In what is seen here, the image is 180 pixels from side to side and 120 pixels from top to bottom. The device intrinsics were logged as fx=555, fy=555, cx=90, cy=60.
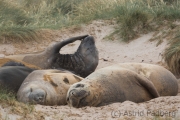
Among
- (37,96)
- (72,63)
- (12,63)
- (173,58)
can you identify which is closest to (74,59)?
(72,63)

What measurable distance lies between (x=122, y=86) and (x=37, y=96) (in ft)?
3.31

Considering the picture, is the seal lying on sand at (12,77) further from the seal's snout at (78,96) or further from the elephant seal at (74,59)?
the elephant seal at (74,59)

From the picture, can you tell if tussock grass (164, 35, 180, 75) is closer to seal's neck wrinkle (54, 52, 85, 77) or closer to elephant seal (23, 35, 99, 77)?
elephant seal (23, 35, 99, 77)

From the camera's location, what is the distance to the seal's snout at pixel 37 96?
6.23 meters

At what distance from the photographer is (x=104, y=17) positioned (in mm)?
12930

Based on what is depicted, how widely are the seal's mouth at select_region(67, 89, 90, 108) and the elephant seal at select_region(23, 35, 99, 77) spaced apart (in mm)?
2812

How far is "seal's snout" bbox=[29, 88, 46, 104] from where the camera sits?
6227mm

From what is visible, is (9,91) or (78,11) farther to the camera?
(78,11)

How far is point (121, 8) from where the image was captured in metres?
→ 12.1

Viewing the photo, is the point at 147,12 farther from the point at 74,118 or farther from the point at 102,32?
the point at 74,118

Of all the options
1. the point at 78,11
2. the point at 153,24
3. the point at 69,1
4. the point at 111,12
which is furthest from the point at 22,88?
the point at 69,1

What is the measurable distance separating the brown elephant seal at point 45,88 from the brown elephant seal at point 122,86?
Result: 0.41 metres

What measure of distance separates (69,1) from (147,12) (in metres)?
4.29

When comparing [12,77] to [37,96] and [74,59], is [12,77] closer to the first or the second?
[37,96]
